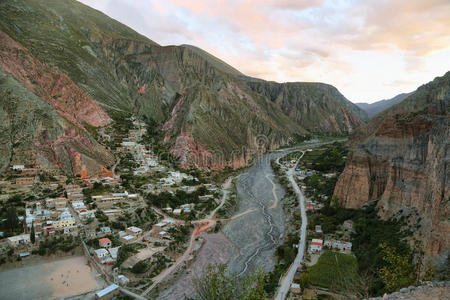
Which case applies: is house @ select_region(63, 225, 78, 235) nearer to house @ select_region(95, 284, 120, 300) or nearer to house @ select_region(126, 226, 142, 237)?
house @ select_region(126, 226, 142, 237)

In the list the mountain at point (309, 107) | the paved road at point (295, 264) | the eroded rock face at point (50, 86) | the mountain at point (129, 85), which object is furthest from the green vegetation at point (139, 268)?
the mountain at point (309, 107)

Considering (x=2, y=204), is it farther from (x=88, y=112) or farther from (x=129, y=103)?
(x=129, y=103)

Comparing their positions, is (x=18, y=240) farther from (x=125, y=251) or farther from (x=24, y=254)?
(x=125, y=251)


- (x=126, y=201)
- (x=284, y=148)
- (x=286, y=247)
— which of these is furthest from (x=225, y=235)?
(x=284, y=148)

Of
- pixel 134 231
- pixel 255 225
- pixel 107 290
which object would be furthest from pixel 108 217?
pixel 255 225

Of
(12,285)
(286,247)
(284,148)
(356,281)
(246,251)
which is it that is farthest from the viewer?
(284,148)
